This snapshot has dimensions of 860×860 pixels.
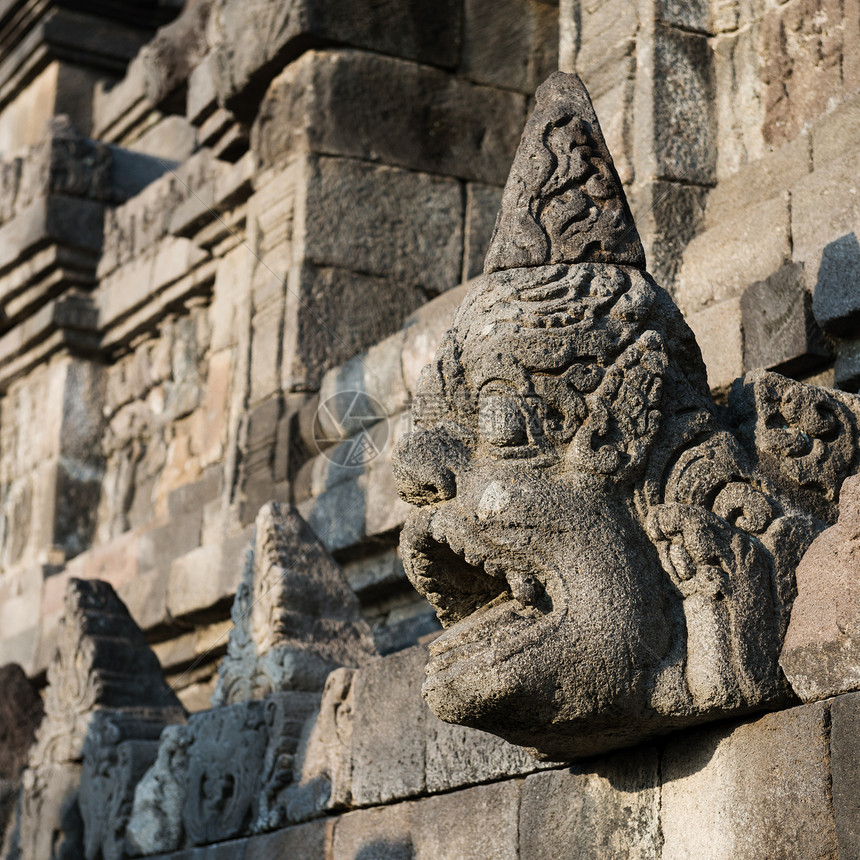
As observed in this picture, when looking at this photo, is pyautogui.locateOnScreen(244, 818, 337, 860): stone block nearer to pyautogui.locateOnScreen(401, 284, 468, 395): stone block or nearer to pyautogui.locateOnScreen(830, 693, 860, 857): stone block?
pyautogui.locateOnScreen(830, 693, 860, 857): stone block

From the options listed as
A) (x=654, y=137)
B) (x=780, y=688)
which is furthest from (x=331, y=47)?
(x=780, y=688)

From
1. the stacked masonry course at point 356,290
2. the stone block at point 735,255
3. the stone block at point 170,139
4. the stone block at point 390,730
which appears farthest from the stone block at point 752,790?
the stone block at point 170,139

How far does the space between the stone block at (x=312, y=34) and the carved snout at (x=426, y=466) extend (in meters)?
4.81

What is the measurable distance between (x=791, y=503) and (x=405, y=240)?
4.75m

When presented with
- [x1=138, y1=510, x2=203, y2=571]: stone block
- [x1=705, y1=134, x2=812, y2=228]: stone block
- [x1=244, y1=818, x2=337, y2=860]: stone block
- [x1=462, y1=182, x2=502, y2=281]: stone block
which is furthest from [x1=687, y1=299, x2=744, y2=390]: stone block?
[x1=138, y1=510, x2=203, y2=571]: stone block

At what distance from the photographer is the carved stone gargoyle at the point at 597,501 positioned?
2.93 m

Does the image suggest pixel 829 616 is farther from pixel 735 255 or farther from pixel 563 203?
pixel 735 255

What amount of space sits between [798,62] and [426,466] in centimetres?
254

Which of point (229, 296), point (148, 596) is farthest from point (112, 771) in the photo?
point (229, 296)

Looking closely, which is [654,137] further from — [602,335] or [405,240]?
[405,240]

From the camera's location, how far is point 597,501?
3.04 m

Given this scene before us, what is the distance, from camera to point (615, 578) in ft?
9.75

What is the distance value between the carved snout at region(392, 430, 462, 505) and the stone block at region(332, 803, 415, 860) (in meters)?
1.15

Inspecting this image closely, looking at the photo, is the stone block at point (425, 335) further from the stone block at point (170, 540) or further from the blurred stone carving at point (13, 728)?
the blurred stone carving at point (13, 728)
